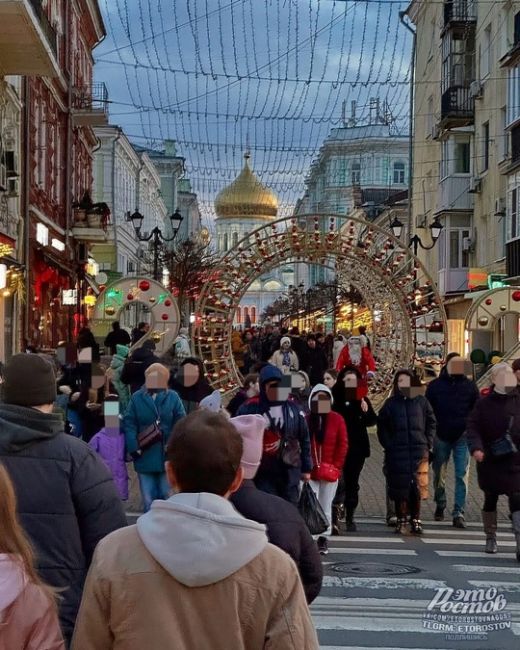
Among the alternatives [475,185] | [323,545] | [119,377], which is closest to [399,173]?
[475,185]

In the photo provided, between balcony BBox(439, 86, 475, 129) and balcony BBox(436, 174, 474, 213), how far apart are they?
6.04 ft

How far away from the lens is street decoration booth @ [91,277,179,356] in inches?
915

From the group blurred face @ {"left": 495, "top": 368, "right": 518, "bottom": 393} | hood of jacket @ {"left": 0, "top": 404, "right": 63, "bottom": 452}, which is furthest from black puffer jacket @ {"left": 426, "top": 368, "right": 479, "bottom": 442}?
hood of jacket @ {"left": 0, "top": 404, "right": 63, "bottom": 452}

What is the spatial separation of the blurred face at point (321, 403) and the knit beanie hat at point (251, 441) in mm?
5229

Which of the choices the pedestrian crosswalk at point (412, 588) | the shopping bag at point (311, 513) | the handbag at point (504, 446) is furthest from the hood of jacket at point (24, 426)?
the handbag at point (504, 446)

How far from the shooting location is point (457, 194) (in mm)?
40500

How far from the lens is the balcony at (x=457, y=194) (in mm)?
40344

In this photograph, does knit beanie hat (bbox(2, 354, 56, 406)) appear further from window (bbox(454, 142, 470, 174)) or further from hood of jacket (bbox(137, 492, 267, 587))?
window (bbox(454, 142, 470, 174))

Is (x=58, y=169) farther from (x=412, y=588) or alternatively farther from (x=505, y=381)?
(x=412, y=588)

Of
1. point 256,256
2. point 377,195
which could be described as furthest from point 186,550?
point 377,195

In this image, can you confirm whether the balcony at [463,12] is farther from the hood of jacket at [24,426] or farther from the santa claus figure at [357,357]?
the hood of jacket at [24,426]

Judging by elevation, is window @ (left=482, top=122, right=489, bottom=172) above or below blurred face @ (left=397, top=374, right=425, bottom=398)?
above

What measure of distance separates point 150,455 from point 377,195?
63.8 m

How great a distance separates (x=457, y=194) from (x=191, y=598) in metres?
38.4
